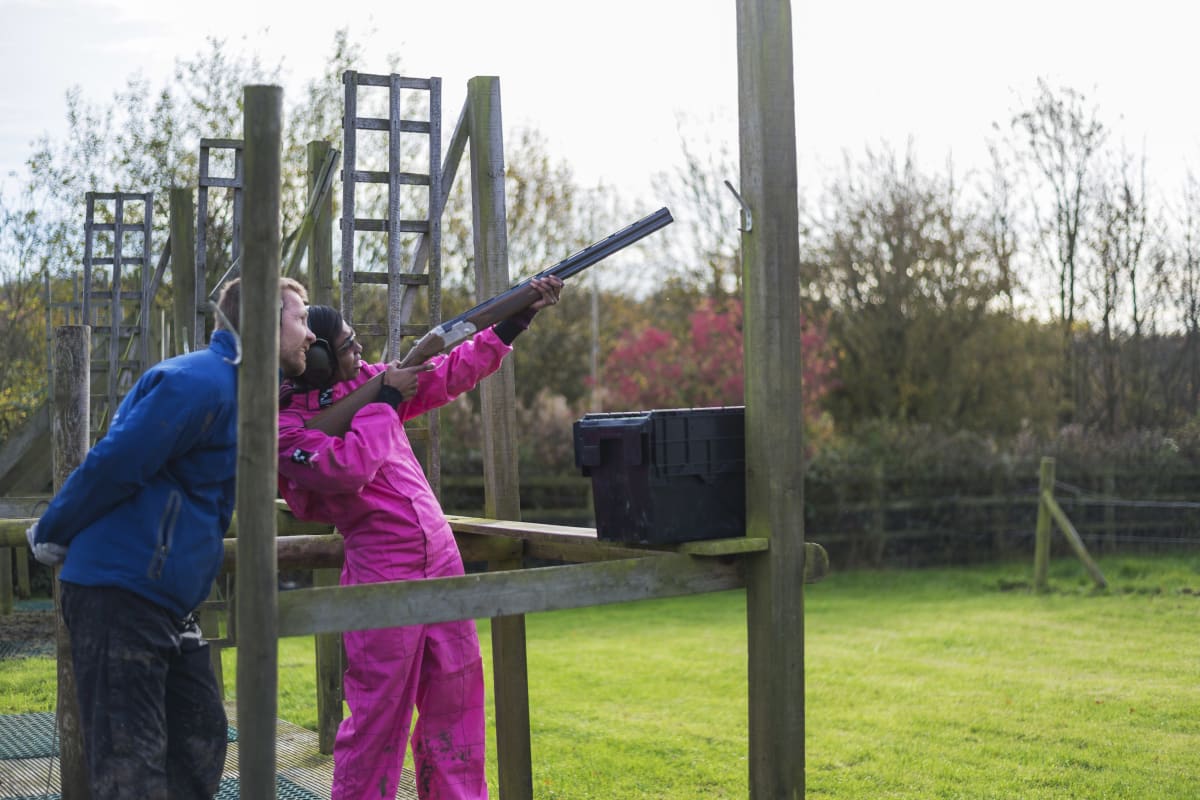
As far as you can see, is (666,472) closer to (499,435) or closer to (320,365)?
(320,365)

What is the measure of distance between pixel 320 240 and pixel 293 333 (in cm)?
330

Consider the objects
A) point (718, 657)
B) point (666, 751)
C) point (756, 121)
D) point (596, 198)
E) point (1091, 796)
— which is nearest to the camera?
point (756, 121)

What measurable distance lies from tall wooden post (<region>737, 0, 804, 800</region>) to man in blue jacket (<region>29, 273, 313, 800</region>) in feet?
5.43

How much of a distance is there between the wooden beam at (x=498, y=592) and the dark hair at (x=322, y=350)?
3.05ft

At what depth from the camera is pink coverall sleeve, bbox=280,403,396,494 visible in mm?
3846

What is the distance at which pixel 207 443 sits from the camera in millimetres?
3402

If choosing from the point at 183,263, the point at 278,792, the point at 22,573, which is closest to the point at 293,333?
the point at 278,792

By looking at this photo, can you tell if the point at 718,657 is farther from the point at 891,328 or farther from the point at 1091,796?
the point at 891,328

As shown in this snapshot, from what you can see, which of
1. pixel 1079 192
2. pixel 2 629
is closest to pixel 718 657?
pixel 2 629

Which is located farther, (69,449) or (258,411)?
(69,449)

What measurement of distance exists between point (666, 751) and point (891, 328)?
1465cm

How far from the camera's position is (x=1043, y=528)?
14266 mm

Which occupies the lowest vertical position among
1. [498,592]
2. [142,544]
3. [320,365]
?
[498,592]

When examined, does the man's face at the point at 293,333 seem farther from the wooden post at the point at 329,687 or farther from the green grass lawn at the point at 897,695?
the green grass lawn at the point at 897,695
